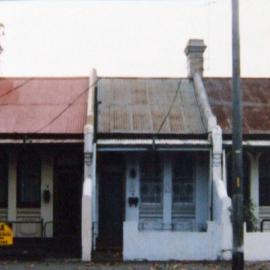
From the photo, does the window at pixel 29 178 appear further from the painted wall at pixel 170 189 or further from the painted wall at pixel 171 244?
the painted wall at pixel 171 244

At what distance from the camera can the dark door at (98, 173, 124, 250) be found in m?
20.3

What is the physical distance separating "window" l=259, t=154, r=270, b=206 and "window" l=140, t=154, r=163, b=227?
328 centimetres

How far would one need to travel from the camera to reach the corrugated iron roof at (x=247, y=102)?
19703 millimetres

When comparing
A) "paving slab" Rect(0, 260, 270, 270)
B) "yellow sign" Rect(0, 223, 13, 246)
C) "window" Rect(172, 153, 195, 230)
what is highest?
"window" Rect(172, 153, 195, 230)

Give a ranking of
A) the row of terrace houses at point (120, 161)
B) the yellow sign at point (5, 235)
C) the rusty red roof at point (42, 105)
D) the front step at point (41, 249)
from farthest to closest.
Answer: the rusty red roof at point (42, 105)
the row of terrace houses at point (120, 161)
the front step at point (41, 249)
the yellow sign at point (5, 235)

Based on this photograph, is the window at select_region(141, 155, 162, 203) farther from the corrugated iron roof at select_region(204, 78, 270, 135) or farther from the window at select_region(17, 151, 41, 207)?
the window at select_region(17, 151, 41, 207)

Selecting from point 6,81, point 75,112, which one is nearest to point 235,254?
point 75,112

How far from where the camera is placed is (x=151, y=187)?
20562 millimetres

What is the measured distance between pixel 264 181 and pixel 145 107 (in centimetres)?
458

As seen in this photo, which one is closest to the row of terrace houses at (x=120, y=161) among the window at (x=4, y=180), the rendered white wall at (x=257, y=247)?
the window at (x=4, y=180)
